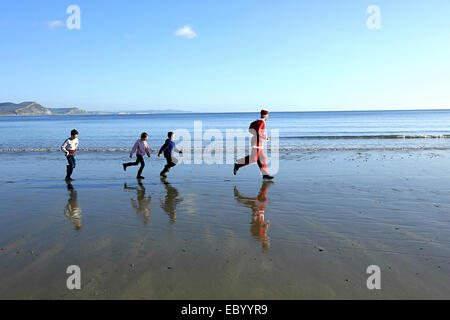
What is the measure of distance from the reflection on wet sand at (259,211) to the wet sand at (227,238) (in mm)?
21

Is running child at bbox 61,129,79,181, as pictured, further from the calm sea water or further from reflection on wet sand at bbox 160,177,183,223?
the calm sea water

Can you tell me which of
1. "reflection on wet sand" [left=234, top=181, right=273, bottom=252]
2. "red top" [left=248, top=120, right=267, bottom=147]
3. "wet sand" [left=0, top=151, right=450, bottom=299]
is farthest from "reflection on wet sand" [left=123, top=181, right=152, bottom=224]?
"red top" [left=248, top=120, right=267, bottom=147]

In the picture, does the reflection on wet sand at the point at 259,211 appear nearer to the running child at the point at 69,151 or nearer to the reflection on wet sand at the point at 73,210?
the reflection on wet sand at the point at 73,210

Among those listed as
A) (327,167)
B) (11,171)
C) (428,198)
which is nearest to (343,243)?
(428,198)

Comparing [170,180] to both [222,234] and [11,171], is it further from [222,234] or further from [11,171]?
[11,171]

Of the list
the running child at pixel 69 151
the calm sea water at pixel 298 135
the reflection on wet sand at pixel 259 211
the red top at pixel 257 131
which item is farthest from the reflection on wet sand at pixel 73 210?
the calm sea water at pixel 298 135

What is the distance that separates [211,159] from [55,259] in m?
11.0

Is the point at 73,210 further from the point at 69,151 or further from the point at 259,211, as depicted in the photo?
the point at 69,151

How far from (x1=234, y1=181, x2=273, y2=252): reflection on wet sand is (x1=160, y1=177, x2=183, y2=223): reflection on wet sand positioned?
143 cm

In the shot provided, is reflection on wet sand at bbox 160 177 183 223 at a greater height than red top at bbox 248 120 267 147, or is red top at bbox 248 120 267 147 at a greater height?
red top at bbox 248 120 267 147

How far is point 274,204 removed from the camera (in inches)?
286

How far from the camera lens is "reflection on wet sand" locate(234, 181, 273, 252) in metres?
5.18

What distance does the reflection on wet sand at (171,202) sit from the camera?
6.45 m

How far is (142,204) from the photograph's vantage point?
24.2 feet
